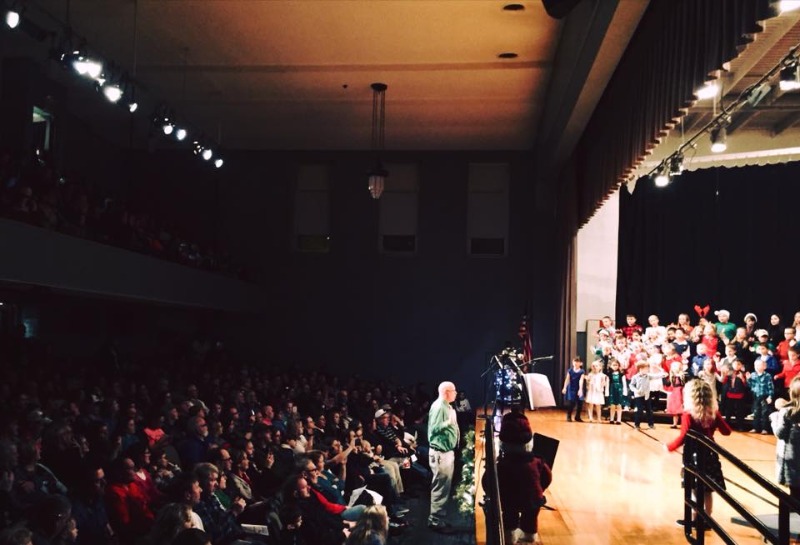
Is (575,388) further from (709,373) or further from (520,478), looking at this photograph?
(520,478)

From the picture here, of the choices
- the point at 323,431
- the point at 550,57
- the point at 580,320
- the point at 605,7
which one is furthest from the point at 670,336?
the point at 605,7

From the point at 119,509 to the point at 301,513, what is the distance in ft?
4.36

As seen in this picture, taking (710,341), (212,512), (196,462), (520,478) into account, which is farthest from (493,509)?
(710,341)

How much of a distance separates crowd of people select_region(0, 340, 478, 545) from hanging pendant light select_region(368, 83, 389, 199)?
137 inches

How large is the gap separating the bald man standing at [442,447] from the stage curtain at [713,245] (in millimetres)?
9501

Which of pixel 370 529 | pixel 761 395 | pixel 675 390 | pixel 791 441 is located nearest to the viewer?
pixel 370 529

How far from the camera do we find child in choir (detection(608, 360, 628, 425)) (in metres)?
13.2

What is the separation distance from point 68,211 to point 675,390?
8901 mm

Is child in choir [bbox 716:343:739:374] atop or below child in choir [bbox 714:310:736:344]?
below

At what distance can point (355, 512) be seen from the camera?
7.73 m

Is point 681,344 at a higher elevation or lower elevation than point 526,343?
higher

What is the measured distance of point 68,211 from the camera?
10.8 m

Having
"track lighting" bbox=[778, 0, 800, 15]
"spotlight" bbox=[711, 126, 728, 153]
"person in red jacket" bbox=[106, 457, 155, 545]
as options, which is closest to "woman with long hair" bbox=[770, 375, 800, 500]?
"track lighting" bbox=[778, 0, 800, 15]

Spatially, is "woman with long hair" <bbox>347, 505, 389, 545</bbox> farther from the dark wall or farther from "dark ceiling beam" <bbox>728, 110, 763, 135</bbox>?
the dark wall
